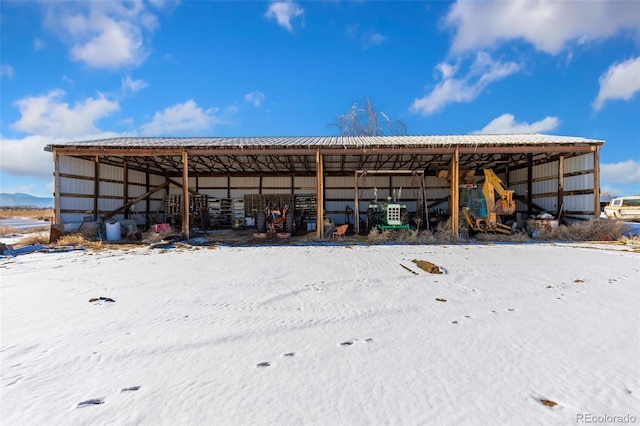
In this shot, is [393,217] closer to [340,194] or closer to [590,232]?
[340,194]

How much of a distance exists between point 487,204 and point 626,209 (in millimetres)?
12616

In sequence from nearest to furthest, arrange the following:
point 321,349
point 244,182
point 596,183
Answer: point 321,349 < point 596,183 < point 244,182

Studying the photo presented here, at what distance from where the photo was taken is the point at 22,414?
1.81m

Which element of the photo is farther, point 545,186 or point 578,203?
point 545,186

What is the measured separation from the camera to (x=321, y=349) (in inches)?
101

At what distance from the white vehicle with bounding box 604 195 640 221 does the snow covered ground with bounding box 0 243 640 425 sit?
16.9 m

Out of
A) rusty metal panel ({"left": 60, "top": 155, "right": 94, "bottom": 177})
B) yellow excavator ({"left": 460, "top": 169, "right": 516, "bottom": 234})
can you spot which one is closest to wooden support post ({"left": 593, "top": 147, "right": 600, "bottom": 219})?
yellow excavator ({"left": 460, "top": 169, "right": 516, "bottom": 234})

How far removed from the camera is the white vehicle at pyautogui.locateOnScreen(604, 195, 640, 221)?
55.1 ft

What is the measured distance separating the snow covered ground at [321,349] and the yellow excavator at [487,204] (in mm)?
6358

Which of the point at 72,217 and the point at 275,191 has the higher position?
the point at 275,191

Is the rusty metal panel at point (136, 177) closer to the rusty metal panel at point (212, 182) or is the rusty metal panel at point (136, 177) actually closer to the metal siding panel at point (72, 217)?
the rusty metal panel at point (212, 182)

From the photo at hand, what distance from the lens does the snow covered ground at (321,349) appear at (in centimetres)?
182

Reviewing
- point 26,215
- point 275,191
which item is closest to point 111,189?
point 275,191

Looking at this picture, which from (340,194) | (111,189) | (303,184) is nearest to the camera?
(111,189)
